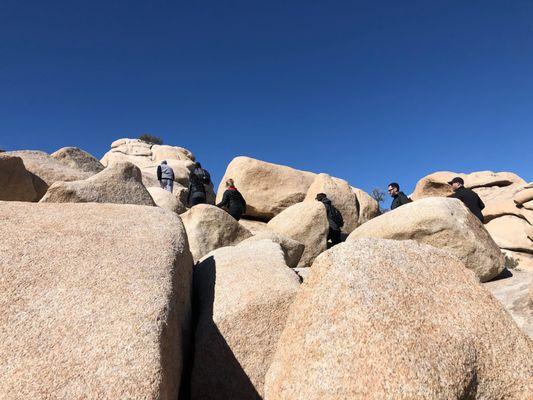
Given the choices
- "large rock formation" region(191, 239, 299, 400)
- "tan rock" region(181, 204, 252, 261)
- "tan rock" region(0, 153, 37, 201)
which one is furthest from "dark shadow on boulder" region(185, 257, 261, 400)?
"tan rock" region(0, 153, 37, 201)

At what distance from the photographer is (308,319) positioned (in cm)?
316

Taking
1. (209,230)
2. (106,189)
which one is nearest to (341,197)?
(209,230)

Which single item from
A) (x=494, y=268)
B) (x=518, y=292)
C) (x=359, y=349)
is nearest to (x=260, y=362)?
(x=359, y=349)

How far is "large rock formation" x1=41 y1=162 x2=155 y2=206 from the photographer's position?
711 cm

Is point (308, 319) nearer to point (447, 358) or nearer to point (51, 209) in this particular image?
point (447, 358)

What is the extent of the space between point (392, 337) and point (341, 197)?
1297cm

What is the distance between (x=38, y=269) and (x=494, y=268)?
771 centimetres

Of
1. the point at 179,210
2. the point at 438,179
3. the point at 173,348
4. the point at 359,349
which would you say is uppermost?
the point at 438,179

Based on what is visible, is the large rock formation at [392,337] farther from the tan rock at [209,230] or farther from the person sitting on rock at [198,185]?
the person sitting on rock at [198,185]

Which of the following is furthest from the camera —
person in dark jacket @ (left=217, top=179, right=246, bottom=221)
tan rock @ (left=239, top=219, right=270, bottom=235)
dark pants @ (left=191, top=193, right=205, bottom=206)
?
tan rock @ (left=239, top=219, right=270, bottom=235)

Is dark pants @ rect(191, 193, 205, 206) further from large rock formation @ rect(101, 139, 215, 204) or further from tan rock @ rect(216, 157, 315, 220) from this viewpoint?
large rock formation @ rect(101, 139, 215, 204)

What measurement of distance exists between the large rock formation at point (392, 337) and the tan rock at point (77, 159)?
14518mm

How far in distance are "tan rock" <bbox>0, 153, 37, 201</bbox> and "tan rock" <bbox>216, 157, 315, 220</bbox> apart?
8.58 m

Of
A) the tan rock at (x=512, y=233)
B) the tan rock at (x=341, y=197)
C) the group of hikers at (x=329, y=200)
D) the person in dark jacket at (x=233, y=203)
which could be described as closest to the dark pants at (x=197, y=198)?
the group of hikers at (x=329, y=200)
